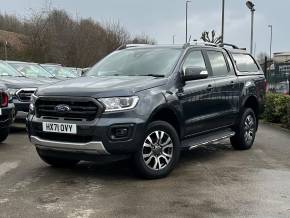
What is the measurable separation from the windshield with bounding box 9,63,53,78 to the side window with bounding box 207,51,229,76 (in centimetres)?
676

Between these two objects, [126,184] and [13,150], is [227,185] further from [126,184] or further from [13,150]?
[13,150]

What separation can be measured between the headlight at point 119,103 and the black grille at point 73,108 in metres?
0.12

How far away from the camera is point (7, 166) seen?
722 centimetres

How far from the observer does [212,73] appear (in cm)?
802

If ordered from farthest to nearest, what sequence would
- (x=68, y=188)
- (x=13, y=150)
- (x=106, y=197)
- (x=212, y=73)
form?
(x=13, y=150), (x=212, y=73), (x=68, y=188), (x=106, y=197)

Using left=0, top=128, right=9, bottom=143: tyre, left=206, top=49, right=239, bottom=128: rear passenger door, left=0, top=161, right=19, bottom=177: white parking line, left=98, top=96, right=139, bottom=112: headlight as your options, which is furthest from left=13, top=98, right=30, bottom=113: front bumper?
left=98, top=96, right=139, bottom=112: headlight

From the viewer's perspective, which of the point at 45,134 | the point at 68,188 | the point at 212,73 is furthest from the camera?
the point at 212,73

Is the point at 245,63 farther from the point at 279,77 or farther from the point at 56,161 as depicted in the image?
the point at 279,77

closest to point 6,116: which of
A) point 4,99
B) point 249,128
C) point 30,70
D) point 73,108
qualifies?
point 4,99

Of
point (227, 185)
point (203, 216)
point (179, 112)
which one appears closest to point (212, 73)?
point (179, 112)

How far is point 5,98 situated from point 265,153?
4521 millimetres

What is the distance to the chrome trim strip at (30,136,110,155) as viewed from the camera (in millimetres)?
5967

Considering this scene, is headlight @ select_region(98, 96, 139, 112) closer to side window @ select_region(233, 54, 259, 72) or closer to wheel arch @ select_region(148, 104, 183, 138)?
wheel arch @ select_region(148, 104, 183, 138)

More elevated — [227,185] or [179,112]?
[179,112]
